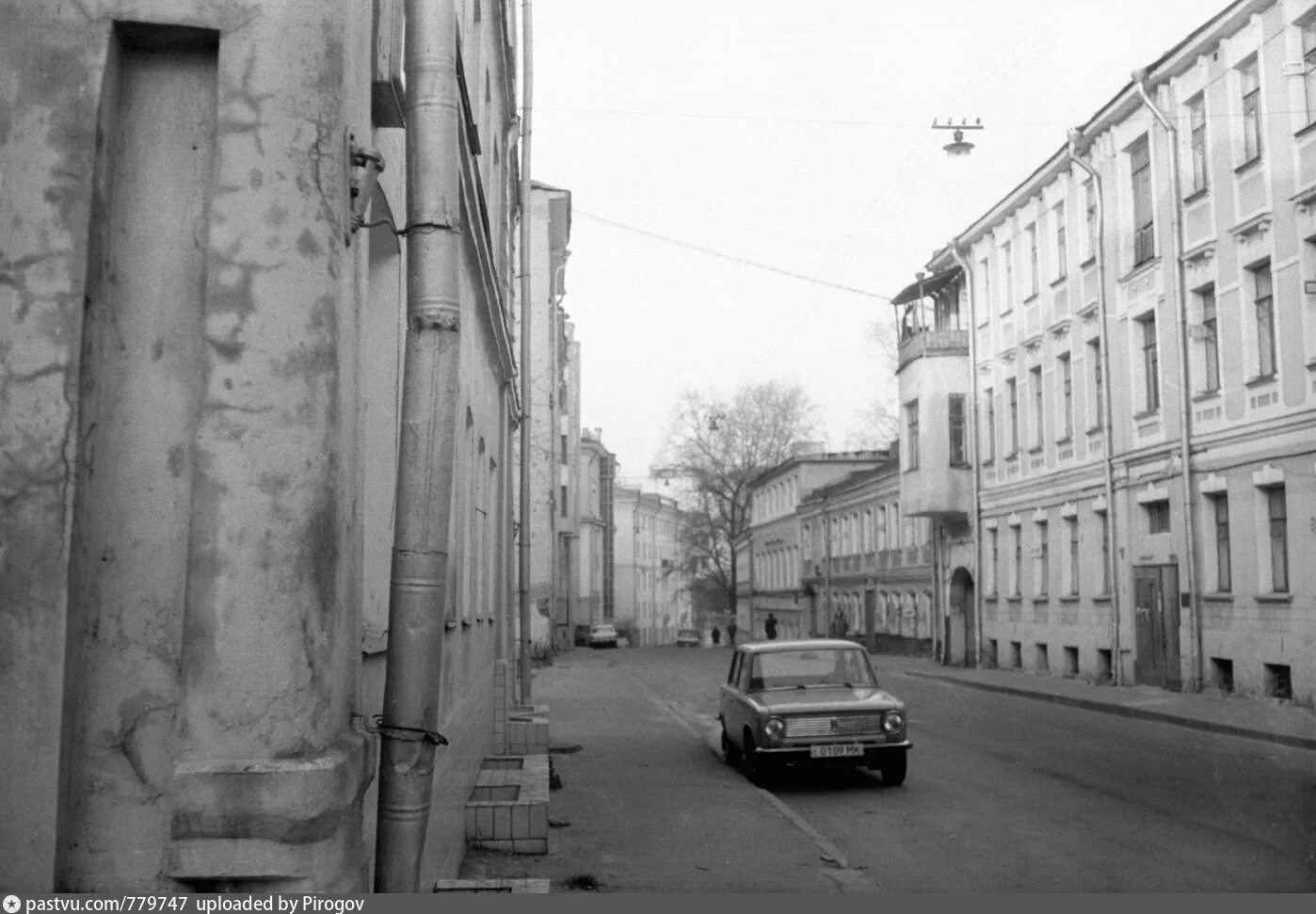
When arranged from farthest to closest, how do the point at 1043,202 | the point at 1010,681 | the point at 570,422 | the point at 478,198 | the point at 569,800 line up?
1. the point at 570,422
2. the point at 1043,202
3. the point at 1010,681
4. the point at 569,800
5. the point at 478,198

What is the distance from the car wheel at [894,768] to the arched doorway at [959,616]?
88.2 ft

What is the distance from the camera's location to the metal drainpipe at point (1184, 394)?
24.1m

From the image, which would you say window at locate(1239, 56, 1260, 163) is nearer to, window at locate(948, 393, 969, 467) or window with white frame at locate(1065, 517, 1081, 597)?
window with white frame at locate(1065, 517, 1081, 597)

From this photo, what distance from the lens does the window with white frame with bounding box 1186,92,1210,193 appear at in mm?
23766

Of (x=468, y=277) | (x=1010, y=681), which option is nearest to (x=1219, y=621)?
(x=1010, y=681)

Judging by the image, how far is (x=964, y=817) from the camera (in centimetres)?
1108

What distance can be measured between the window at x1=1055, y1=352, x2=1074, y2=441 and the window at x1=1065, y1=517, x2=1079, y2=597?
6.52ft

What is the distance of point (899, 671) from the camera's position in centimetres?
3741

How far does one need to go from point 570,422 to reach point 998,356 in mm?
32898

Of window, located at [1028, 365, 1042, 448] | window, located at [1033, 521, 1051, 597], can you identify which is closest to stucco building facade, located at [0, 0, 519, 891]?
window, located at [1033, 521, 1051, 597]

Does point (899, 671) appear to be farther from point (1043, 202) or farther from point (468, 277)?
point (468, 277)

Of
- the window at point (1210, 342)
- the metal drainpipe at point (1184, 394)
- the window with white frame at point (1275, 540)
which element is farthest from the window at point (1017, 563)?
the window with white frame at point (1275, 540)

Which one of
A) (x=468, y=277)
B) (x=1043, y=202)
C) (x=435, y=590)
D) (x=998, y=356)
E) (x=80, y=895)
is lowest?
(x=80, y=895)

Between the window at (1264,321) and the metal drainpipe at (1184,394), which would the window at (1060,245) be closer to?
the metal drainpipe at (1184,394)
